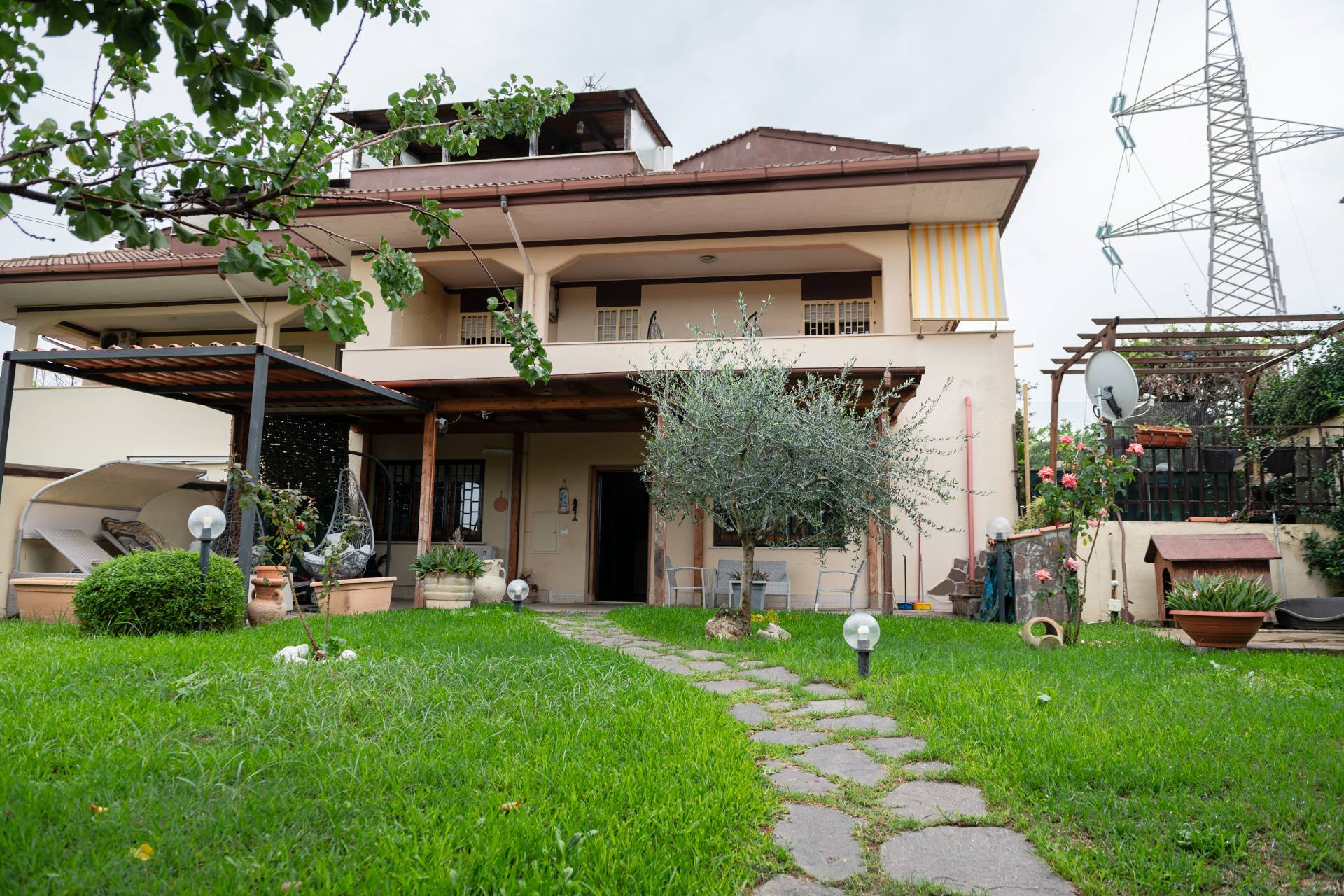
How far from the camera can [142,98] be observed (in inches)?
114

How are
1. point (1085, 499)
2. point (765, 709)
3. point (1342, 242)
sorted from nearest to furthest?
1. point (765, 709)
2. point (1085, 499)
3. point (1342, 242)

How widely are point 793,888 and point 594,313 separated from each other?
38.9 feet

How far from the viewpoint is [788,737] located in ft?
12.7

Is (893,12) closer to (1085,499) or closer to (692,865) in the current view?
(1085,499)

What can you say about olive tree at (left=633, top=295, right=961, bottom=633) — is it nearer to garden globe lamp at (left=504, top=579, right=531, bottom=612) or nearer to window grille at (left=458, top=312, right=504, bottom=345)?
garden globe lamp at (left=504, top=579, right=531, bottom=612)

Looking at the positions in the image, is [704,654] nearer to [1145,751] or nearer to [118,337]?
[1145,751]

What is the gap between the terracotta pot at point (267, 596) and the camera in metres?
7.58

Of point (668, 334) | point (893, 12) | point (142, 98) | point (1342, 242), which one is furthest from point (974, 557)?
point (1342, 242)

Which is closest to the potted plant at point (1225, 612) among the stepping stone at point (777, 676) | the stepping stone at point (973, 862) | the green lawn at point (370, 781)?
the stepping stone at point (777, 676)

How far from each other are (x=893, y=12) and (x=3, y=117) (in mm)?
9019

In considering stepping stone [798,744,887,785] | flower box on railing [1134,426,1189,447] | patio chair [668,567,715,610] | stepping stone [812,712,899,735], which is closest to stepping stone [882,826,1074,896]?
stepping stone [798,744,887,785]

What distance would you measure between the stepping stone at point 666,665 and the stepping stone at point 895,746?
1.84m

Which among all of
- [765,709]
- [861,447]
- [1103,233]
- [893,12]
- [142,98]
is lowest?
[765,709]

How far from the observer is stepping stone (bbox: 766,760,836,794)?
10.2ft
